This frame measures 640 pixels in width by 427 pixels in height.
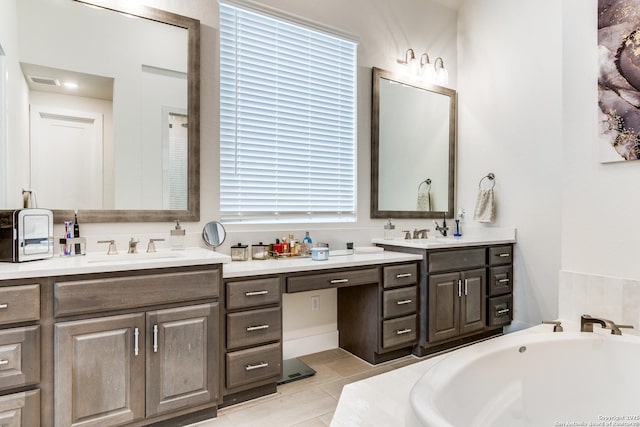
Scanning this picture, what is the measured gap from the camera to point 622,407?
1.42 m

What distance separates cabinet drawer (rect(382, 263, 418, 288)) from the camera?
8.54ft

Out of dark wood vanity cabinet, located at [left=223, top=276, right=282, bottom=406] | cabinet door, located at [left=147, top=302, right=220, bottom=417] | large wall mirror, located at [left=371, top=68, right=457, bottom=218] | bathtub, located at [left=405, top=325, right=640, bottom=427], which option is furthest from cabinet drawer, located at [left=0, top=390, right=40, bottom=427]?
large wall mirror, located at [left=371, top=68, right=457, bottom=218]

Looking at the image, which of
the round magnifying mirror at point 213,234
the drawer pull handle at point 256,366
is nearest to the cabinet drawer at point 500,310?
the drawer pull handle at point 256,366

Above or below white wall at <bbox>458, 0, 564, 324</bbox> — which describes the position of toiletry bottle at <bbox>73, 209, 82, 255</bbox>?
below

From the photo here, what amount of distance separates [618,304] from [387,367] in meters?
1.51

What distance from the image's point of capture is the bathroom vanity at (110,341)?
1503 millimetres

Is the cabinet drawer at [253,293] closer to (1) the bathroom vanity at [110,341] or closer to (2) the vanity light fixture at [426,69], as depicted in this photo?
(1) the bathroom vanity at [110,341]

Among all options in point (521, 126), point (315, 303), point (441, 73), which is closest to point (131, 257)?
point (315, 303)

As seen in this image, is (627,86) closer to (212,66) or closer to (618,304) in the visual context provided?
(618,304)

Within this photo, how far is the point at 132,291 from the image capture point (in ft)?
5.61

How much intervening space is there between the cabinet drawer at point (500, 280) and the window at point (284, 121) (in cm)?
131

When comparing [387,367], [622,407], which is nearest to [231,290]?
[387,367]

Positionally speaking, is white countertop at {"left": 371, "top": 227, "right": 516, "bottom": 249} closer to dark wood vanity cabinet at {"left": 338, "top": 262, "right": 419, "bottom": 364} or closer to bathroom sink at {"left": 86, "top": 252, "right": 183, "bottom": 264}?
dark wood vanity cabinet at {"left": 338, "top": 262, "right": 419, "bottom": 364}

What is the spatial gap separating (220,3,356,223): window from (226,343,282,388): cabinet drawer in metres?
0.93
